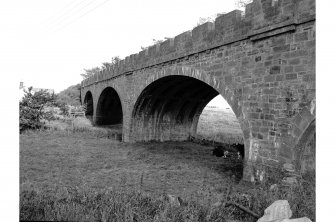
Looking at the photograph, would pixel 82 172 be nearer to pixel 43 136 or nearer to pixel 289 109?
pixel 289 109

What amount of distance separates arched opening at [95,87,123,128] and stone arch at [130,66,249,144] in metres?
8.73

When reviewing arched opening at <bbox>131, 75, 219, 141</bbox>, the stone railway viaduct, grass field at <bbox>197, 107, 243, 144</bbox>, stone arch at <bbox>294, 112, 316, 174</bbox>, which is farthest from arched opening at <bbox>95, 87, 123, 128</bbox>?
stone arch at <bbox>294, 112, 316, 174</bbox>

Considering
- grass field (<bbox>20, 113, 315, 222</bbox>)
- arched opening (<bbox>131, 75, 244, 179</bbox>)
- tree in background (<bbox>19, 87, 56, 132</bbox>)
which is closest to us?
grass field (<bbox>20, 113, 315, 222</bbox>)

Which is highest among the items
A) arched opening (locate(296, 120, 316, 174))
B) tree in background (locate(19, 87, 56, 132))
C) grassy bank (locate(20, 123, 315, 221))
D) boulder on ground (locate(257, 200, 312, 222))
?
tree in background (locate(19, 87, 56, 132))

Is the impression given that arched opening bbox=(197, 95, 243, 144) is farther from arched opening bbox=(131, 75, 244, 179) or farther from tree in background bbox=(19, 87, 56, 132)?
tree in background bbox=(19, 87, 56, 132)

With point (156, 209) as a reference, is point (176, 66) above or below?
above

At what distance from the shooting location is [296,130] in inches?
218

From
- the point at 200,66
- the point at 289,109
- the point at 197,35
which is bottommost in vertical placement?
the point at 289,109

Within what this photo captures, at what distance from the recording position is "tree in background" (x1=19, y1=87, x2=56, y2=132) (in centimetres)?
1512

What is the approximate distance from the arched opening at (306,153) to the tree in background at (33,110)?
13.8m

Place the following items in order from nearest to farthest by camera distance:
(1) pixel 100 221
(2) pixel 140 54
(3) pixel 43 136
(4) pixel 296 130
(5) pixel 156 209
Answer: (1) pixel 100 221 < (5) pixel 156 209 < (4) pixel 296 130 < (2) pixel 140 54 < (3) pixel 43 136

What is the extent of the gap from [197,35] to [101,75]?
13.2 m

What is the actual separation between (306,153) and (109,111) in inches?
833

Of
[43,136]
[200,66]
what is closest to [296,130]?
[200,66]
